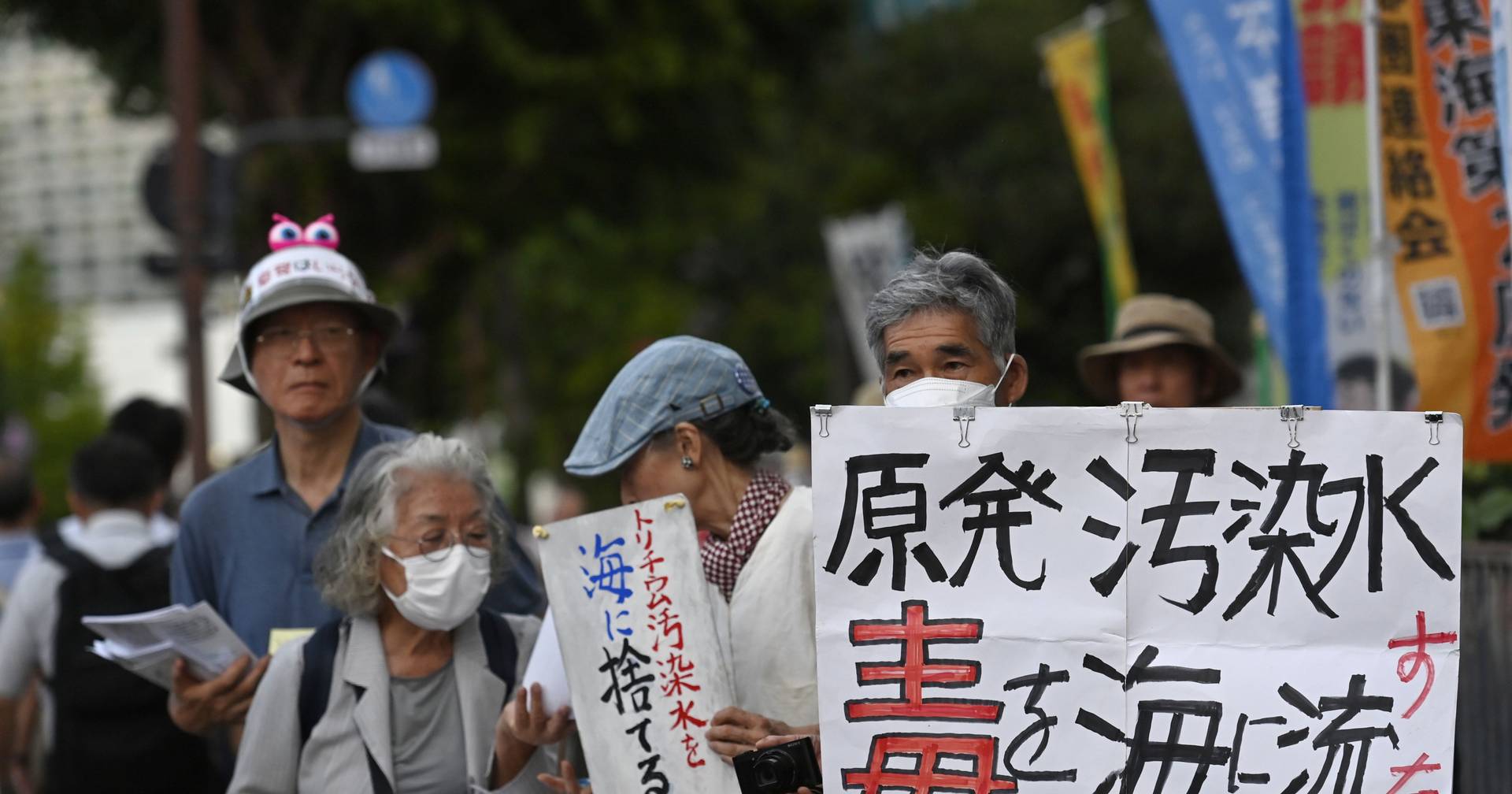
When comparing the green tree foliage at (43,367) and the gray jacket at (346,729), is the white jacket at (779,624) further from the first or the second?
the green tree foliage at (43,367)

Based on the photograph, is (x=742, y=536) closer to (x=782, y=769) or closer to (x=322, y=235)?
(x=782, y=769)

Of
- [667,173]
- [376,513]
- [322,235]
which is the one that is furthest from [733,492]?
[667,173]

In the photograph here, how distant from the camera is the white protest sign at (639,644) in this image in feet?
11.0

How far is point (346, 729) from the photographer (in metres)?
3.80

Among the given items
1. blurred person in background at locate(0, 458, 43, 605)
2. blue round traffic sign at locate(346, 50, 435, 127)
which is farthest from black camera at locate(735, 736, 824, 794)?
blue round traffic sign at locate(346, 50, 435, 127)

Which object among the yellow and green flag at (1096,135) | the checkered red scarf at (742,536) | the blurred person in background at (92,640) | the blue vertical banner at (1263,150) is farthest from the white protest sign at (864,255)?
the checkered red scarf at (742,536)

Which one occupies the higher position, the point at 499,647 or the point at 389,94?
the point at 389,94

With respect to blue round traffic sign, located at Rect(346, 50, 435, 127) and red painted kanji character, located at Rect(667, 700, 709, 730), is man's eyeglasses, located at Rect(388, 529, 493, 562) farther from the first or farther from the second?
blue round traffic sign, located at Rect(346, 50, 435, 127)

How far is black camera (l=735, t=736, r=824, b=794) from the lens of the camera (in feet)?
10.5

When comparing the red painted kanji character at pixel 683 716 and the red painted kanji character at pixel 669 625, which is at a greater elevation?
the red painted kanji character at pixel 669 625

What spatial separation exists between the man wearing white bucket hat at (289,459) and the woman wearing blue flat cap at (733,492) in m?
0.91

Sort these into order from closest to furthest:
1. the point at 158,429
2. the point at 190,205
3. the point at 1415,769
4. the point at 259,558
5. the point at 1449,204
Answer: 1. the point at 1415,769
2. the point at 259,558
3. the point at 1449,204
4. the point at 158,429
5. the point at 190,205

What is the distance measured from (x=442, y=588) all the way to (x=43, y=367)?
4228 centimetres

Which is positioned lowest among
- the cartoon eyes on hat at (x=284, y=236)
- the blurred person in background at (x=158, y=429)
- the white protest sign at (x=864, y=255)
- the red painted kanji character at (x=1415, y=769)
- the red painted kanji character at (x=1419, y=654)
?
the red painted kanji character at (x=1415, y=769)
